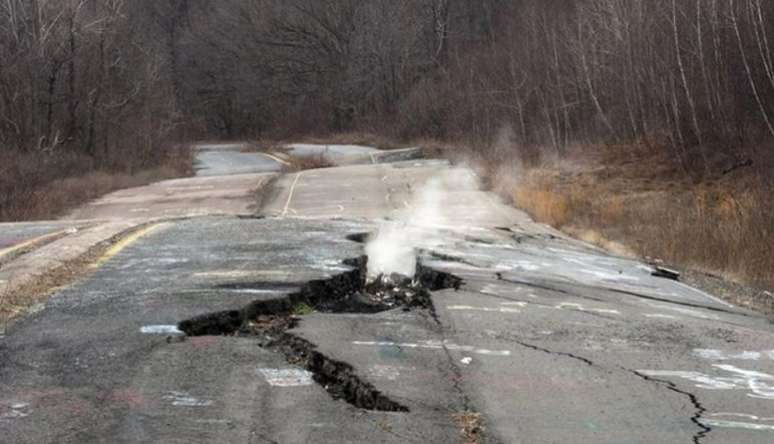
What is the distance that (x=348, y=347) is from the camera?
21.0 feet

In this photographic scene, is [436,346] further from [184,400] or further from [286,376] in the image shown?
[184,400]

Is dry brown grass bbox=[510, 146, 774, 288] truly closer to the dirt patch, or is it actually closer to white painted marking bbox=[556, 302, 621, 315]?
white painted marking bbox=[556, 302, 621, 315]

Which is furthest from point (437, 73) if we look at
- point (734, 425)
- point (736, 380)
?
point (734, 425)

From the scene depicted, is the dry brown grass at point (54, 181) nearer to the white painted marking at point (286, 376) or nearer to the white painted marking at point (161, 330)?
the white painted marking at point (161, 330)

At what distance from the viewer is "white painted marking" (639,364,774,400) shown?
6020mm

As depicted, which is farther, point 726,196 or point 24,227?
point 726,196

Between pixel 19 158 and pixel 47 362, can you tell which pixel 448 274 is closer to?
pixel 47 362

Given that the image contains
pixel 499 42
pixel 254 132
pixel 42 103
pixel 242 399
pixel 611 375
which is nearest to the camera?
pixel 242 399

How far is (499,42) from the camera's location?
48156 millimetres

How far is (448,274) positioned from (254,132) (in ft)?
247

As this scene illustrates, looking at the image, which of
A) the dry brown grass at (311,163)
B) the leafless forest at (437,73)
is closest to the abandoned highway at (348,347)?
the leafless forest at (437,73)

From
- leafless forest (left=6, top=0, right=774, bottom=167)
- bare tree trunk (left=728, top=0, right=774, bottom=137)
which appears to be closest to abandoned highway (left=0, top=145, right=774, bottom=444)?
bare tree trunk (left=728, top=0, right=774, bottom=137)

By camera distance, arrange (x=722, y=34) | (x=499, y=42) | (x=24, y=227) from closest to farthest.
A: (x=24, y=227)
(x=722, y=34)
(x=499, y=42)

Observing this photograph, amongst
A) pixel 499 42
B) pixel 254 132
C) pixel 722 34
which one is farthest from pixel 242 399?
pixel 254 132
